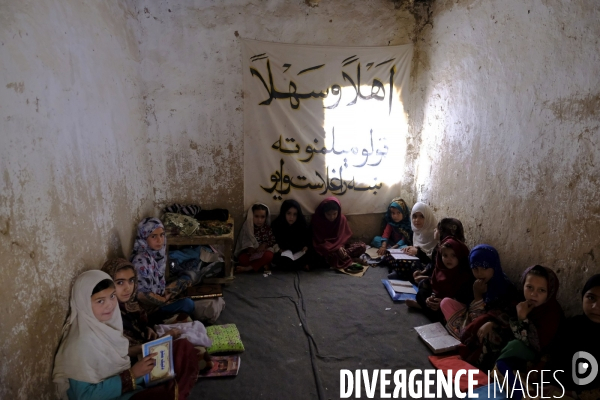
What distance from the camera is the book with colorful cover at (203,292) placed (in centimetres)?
342

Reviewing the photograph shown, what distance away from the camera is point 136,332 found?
2.56 metres

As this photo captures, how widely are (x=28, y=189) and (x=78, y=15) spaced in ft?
4.63

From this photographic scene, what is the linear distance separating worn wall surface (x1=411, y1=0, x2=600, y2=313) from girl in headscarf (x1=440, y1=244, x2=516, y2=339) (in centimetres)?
28

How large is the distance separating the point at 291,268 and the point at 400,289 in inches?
49.4

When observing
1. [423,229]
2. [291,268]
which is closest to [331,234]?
[291,268]

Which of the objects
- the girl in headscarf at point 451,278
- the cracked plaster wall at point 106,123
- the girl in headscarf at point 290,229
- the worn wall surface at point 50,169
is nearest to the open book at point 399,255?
the girl in headscarf at point 451,278

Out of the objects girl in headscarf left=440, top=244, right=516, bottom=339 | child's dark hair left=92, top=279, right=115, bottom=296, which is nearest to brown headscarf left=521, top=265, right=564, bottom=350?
girl in headscarf left=440, top=244, right=516, bottom=339

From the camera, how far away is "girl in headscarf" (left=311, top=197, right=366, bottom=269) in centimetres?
449

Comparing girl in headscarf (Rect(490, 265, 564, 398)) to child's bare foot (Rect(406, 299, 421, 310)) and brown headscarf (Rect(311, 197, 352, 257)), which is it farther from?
brown headscarf (Rect(311, 197, 352, 257))

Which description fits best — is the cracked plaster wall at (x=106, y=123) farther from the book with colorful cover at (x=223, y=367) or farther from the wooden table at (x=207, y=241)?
the book with colorful cover at (x=223, y=367)

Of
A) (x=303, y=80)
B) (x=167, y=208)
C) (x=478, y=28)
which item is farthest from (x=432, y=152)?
(x=167, y=208)

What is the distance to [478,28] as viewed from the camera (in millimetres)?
3584

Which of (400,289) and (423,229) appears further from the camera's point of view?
(423,229)

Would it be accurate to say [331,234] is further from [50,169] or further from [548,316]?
[50,169]
